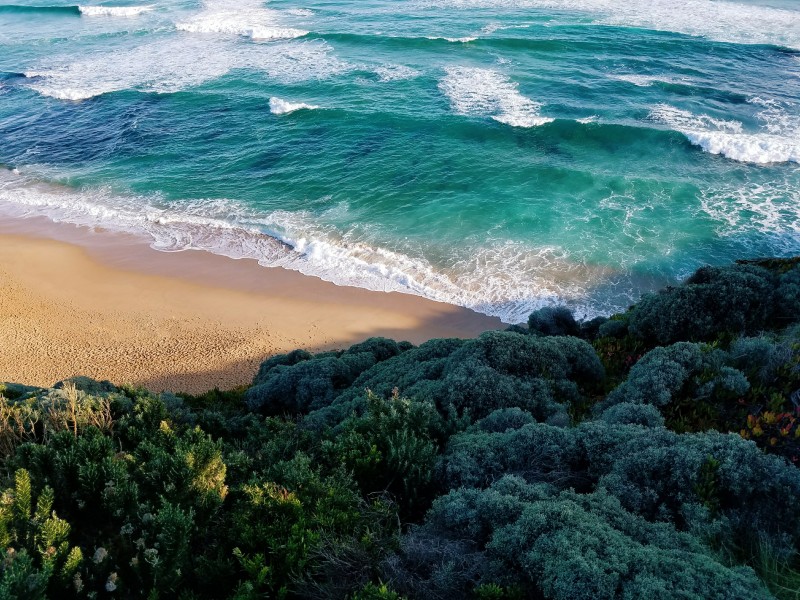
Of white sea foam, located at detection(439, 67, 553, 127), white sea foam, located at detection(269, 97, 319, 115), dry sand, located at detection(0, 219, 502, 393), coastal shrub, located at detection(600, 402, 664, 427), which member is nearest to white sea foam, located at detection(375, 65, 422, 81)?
white sea foam, located at detection(439, 67, 553, 127)

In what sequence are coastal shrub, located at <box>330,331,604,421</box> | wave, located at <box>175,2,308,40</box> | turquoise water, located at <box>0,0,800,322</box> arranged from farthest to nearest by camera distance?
wave, located at <box>175,2,308,40</box>
turquoise water, located at <box>0,0,800,322</box>
coastal shrub, located at <box>330,331,604,421</box>

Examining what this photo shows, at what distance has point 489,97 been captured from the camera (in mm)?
28562

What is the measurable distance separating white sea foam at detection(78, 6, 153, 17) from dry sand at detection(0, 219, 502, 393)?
39.4 metres

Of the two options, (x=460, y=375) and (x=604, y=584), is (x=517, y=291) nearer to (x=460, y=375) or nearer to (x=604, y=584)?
(x=460, y=375)

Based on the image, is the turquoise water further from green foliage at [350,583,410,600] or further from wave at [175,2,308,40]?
green foliage at [350,583,410,600]

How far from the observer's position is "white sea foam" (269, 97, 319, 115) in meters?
28.2

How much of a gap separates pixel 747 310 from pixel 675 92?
22386mm

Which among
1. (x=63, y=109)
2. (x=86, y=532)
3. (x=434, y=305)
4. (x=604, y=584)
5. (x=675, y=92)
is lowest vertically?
(x=434, y=305)

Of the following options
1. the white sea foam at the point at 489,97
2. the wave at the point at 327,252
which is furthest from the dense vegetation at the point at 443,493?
the white sea foam at the point at 489,97

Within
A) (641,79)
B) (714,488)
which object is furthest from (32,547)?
(641,79)

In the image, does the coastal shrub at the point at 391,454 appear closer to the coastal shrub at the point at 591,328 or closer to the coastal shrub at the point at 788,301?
the coastal shrub at the point at 591,328

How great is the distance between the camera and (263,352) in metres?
14.3

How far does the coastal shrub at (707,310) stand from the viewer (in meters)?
9.97

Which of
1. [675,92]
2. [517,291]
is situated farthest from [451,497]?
[675,92]
